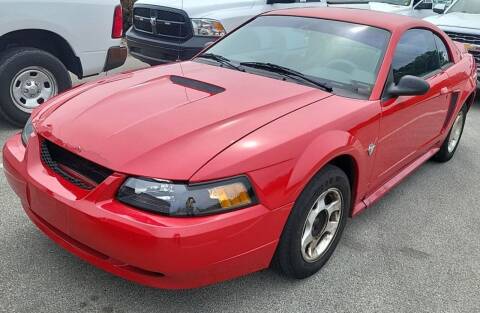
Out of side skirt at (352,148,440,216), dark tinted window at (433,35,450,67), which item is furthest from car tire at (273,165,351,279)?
dark tinted window at (433,35,450,67)

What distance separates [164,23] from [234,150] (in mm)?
4737

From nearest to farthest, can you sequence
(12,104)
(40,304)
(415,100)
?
(40,304) < (415,100) < (12,104)

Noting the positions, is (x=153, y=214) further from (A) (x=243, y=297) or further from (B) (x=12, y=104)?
(B) (x=12, y=104)

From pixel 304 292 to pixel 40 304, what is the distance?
1.43m

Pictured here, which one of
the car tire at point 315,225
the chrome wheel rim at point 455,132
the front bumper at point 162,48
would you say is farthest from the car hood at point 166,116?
the front bumper at point 162,48

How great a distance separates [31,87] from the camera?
5012 millimetres

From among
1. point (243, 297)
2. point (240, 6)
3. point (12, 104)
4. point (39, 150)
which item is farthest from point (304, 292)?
point (240, 6)

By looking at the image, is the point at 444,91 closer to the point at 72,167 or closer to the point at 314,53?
the point at 314,53

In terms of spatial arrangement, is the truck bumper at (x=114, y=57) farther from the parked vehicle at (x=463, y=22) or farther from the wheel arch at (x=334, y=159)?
the parked vehicle at (x=463, y=22)

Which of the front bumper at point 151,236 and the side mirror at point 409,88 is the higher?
the side mirror at point 409,88

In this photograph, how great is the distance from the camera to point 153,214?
2141mm

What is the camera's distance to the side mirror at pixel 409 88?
10.1 ft

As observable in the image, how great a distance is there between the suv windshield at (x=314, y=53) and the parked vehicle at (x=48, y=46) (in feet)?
6.71

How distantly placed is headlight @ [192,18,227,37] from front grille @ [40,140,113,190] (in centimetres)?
414
